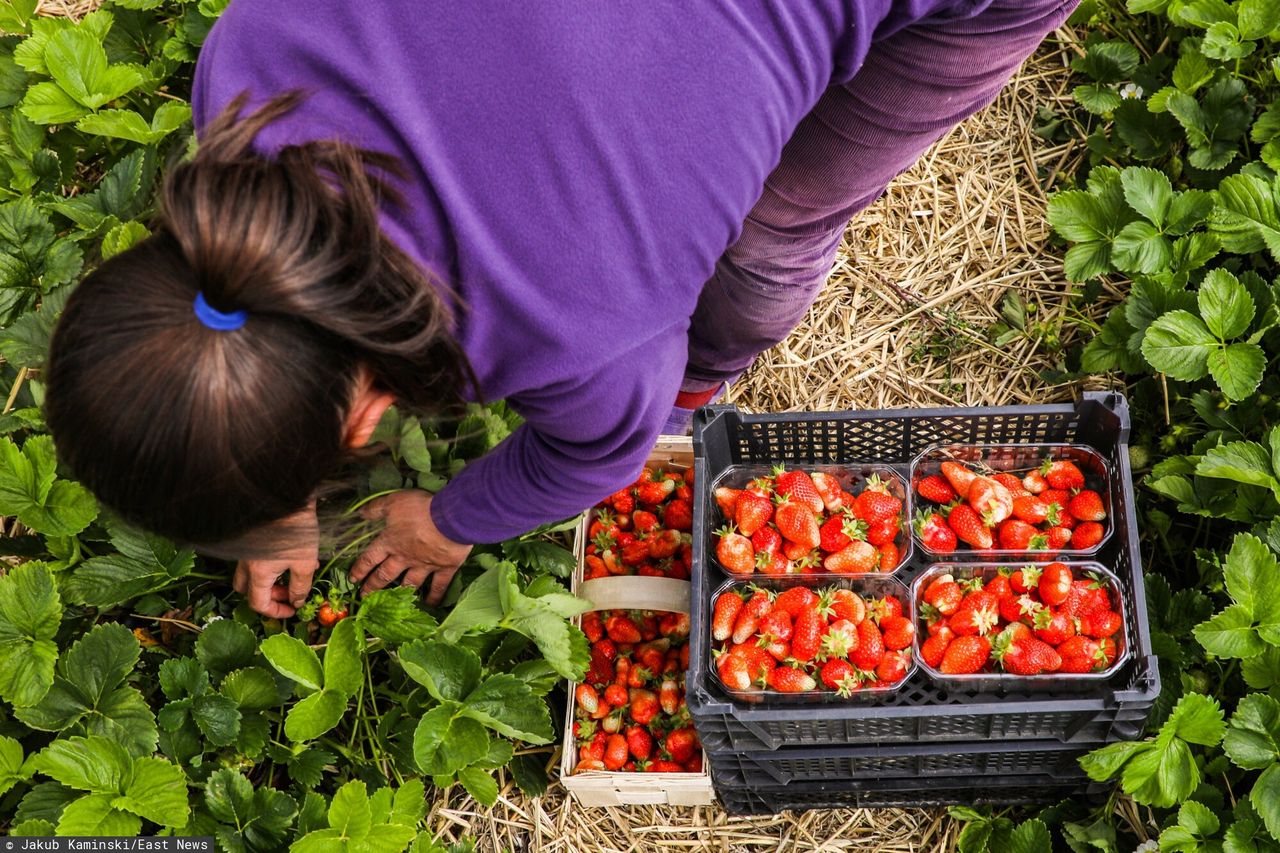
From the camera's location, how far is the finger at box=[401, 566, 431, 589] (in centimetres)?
168

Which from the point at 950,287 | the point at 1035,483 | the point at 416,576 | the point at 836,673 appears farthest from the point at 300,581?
the point at 950,287

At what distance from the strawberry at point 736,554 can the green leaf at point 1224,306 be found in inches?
32.8

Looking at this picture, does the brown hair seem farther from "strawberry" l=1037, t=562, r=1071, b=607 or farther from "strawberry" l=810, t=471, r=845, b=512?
"strawberry" l=1037, t=562, r=1071, b=607

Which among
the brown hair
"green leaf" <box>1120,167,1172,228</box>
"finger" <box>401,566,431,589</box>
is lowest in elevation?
"finger" <box>401,566,431,589</box>

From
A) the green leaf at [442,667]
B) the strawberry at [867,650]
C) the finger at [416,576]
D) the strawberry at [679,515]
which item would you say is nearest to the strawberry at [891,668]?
the strawberry at [867,650]

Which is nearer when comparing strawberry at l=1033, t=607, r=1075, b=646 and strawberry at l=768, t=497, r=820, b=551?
strawberry at l=1033, t=607, r=1075, b=646

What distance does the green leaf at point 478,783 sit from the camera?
1.65m

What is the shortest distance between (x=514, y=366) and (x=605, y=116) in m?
0.23

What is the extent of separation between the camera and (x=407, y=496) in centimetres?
160

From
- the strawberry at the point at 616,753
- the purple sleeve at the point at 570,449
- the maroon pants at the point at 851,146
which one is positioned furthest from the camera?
the strawberry at the point at 616,753

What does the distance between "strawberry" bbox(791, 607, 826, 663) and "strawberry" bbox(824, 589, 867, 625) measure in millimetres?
27

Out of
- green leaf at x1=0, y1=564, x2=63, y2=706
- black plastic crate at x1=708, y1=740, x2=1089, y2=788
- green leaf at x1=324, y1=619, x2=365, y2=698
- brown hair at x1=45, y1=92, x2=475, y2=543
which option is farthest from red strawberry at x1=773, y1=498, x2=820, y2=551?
green leaf at x1=0, y1=564, x2=63, y2=706

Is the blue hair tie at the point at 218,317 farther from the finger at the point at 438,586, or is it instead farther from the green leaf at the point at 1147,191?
the green leaf at the point at 1147,191

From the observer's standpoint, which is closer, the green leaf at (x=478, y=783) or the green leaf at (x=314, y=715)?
the green leaf at (x=314, y=715)
